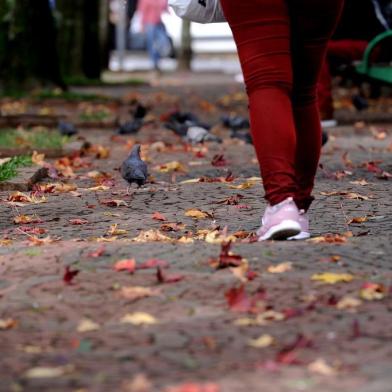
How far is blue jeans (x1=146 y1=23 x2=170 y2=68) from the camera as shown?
32438 millimetres

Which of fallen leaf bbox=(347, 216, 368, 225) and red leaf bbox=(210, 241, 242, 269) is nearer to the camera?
red leaf bbox=(210, 241, 242, 269)

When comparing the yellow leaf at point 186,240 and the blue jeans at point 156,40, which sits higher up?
the yellow leaf at point 186,240

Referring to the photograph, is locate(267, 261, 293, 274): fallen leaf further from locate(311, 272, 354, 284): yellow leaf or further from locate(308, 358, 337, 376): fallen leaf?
locate(308, 358, 337, 376): fallen leaf

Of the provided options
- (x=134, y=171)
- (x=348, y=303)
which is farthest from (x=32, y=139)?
(x=348, y=303)

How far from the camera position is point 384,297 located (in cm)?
441

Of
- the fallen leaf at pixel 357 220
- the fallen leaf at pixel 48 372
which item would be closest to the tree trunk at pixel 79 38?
the fallen leaf at pixel 357 220

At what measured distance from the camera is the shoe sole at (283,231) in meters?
5.19

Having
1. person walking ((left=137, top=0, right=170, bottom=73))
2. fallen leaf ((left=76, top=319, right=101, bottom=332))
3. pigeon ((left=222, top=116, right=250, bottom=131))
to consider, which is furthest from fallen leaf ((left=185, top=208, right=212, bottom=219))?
person walking ((left=137, top=0, right=170, bottom=73))

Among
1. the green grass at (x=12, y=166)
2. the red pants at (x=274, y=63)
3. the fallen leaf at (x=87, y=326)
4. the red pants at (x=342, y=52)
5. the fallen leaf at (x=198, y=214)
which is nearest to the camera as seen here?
the fallen leaf at (x=87, y=326)

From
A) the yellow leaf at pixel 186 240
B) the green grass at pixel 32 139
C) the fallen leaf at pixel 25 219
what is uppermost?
the yellow leaf at pixel 186 240

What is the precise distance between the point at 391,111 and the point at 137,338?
11911 mm

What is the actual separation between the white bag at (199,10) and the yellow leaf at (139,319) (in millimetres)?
1770

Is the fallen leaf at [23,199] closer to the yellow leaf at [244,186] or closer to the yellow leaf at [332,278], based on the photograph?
the yellow leaf at [244,186]

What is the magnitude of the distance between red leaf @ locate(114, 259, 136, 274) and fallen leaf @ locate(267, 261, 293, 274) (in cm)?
51
